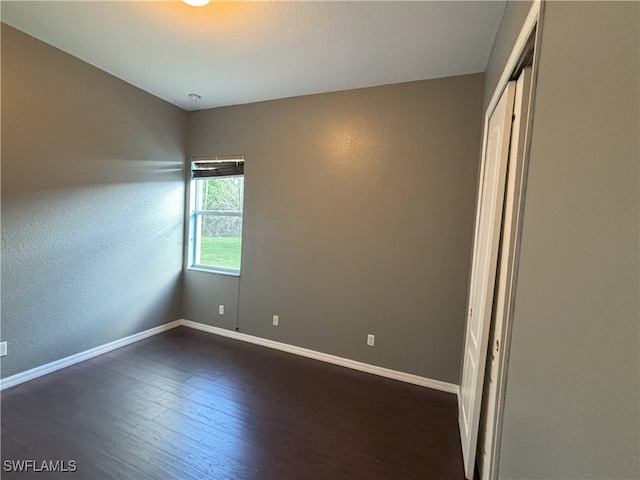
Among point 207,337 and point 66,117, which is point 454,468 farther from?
point 66,117

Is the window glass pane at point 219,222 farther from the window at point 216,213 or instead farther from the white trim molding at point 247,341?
the white trim molding at point 247,341

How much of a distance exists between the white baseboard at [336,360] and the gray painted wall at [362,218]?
0.19 ft

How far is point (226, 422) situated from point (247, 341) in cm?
145

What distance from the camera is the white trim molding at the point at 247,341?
264cm

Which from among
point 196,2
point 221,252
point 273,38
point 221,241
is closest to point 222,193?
point 221,241

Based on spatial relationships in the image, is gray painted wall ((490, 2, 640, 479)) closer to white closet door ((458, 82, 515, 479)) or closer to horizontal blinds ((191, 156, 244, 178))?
white closet door ((458, 82, 515, 479))

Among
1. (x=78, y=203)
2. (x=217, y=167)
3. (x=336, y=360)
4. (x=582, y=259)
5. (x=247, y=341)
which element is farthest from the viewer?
(x=217, y=167)

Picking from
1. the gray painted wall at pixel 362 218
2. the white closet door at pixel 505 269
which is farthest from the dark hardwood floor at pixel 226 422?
the white closet door at pixel 505 269

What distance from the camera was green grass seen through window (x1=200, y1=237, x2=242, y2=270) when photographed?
3.79m

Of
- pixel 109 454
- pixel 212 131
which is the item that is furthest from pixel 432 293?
pixel 212 131

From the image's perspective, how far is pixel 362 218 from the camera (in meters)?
2.98

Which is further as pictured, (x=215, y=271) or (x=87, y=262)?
(x=215, y=271)

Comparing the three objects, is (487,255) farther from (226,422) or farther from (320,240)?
(226,422)

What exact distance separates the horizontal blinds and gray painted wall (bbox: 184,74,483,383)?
12cm
